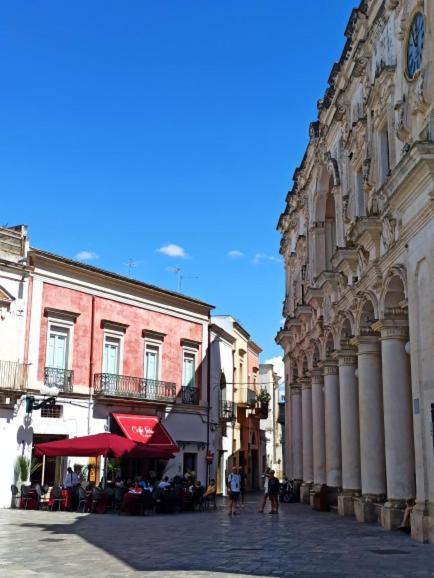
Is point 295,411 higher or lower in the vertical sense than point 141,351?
lower

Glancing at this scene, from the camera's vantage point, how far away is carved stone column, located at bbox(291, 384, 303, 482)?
1173 inches

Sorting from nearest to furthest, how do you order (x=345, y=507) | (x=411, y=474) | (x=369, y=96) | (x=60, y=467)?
(x=411, y=474)
(x=369, y=96)
(x=345, y=507)
(x=60, y=467)

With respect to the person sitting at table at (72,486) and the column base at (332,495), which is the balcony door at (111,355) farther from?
the column base at (332,495)

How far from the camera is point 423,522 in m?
13.0

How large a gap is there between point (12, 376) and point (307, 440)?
10759 mm

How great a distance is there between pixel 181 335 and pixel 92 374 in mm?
5622

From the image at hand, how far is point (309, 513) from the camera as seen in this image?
2120 centimetres

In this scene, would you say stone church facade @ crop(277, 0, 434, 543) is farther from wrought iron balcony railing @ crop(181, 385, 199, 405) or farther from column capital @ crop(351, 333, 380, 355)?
wrought iron balcony railing @ crop(181, 385, 199, 405)

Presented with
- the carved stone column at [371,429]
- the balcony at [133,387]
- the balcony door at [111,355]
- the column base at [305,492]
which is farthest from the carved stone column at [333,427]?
the balcony door at [111,355]

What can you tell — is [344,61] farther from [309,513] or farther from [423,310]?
[309,513]

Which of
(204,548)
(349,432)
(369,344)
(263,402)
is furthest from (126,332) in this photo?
(263,402)

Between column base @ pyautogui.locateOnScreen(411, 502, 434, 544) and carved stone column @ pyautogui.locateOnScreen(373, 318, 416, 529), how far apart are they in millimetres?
1745

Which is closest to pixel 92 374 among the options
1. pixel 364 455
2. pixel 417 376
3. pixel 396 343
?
pixel 364 455

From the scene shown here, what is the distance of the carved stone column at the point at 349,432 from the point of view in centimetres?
1948
